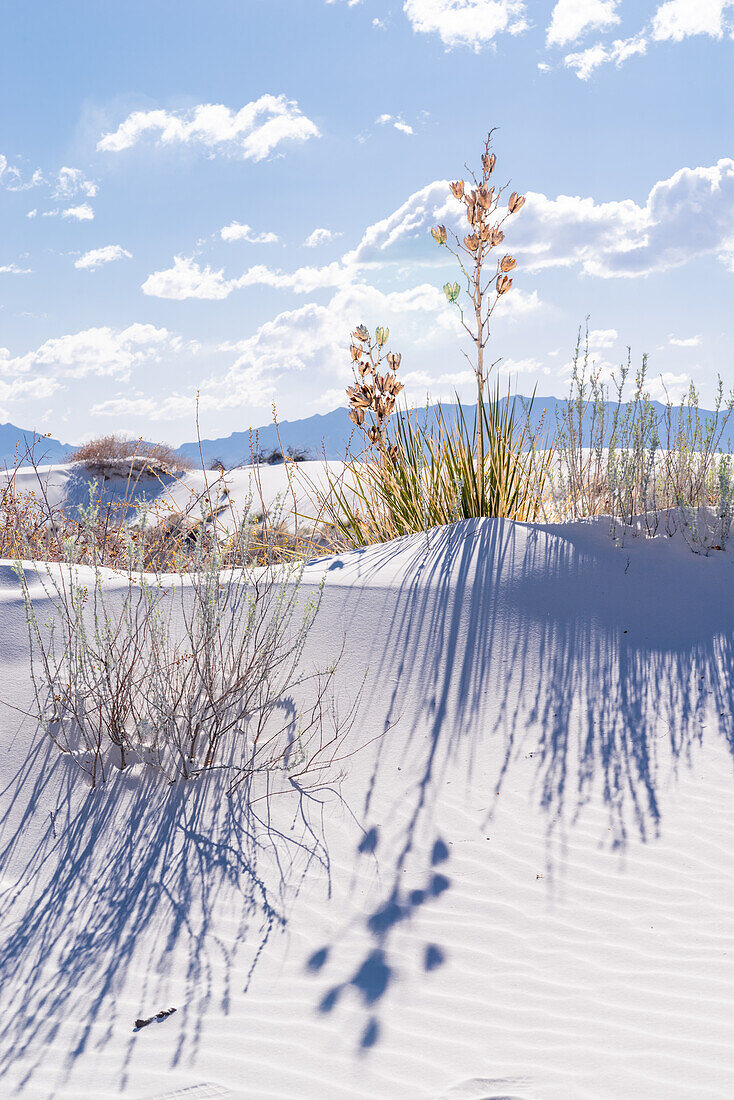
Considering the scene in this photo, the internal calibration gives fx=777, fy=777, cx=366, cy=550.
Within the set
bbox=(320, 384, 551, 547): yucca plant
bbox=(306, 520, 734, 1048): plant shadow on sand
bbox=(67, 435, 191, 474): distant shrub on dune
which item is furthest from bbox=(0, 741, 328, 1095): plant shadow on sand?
bbox=(67, 435, 191, 474): distant shrub on dune

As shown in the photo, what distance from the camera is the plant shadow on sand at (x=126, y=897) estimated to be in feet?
7.14

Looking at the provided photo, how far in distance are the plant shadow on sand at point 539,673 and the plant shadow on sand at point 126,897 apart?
32cm

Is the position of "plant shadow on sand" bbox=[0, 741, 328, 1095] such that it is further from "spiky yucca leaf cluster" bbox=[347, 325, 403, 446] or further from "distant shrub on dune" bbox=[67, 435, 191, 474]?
"distant shrub on dune" bbox=[67, 435, 191, 474]

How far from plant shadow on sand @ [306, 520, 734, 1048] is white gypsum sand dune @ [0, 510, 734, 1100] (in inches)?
0.6

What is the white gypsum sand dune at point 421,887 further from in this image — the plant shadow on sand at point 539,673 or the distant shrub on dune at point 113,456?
the distant shrub on dune at point 113,456

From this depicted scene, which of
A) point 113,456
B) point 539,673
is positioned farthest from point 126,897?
point 113,456

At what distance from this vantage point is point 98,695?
3.44 meters

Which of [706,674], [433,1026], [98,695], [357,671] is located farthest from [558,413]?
[433,1026]

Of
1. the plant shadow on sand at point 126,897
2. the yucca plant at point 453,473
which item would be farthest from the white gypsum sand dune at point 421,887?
the yucca plant at point 453,473

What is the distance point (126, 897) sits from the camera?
2654mm

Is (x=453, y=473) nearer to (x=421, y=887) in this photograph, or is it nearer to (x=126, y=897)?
(x=421, y=887)

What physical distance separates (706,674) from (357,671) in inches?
72.2

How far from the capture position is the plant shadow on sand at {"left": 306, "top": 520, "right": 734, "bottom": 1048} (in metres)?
3.05

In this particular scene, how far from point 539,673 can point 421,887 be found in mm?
1621
